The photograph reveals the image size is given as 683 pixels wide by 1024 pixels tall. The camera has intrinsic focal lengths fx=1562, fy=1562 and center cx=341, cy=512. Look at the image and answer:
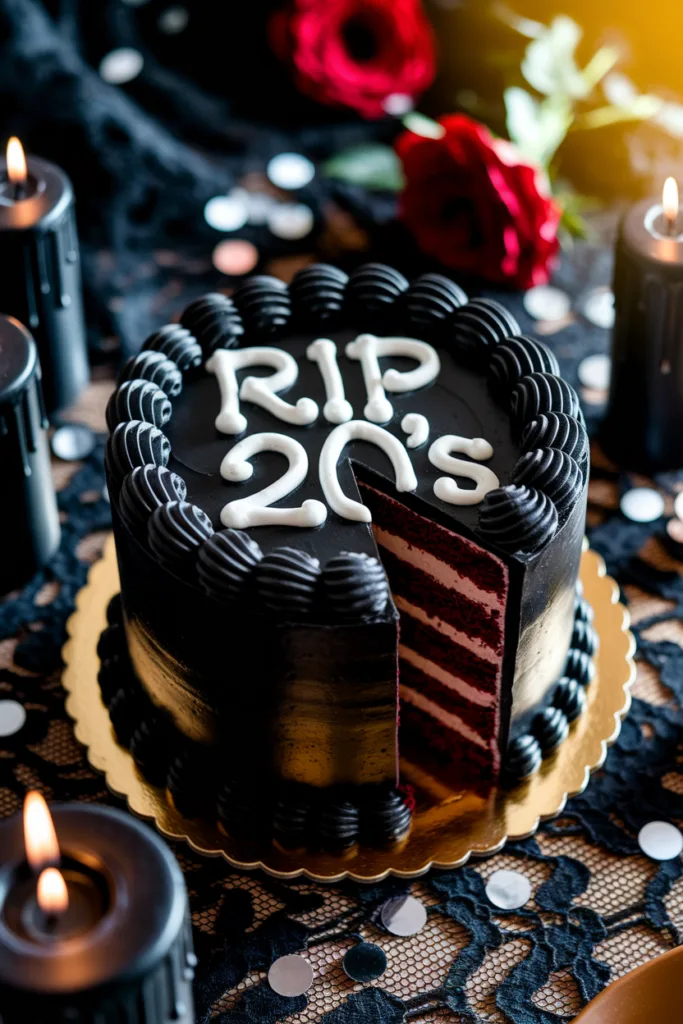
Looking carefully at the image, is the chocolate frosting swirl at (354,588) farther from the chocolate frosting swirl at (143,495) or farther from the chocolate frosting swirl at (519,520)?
the chocolate frosting swirl at (143,495)

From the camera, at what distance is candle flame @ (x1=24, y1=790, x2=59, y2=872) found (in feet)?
7.45

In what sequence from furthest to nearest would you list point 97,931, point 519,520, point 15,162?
point 15,162 < point 519,520 < point 97,931

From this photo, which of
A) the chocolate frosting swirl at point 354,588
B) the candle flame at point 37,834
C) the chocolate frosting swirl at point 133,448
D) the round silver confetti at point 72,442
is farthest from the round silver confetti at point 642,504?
the candle flame at point 37,834

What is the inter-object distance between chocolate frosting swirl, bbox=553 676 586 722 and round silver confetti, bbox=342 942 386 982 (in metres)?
0.64

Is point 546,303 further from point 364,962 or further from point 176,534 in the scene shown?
point 364,962

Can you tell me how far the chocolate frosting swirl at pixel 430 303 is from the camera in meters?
3.30

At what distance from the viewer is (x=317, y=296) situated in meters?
3.32

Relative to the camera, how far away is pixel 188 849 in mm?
3027

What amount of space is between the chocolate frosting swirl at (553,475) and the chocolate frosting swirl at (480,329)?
38cm

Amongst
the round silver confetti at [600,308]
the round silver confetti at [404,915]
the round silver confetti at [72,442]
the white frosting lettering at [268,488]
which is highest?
the white frosting lettering at [268,488]

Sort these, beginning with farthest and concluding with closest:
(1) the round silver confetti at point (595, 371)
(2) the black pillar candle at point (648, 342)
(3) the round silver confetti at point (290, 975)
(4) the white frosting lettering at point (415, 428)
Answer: (1) the round silver confetti at point (595, 371)
(2) the black pillar candle at point (648, 342)
(4) the white frosting lettering at point (415, 428)
(3) the round silver confetti at point (290, 975)

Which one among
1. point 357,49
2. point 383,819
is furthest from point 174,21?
point 383,819

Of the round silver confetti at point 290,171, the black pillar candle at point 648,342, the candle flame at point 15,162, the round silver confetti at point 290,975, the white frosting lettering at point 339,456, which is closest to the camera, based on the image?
the round silver confetti at point 290,975

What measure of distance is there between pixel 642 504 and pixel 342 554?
1118 millimetres
